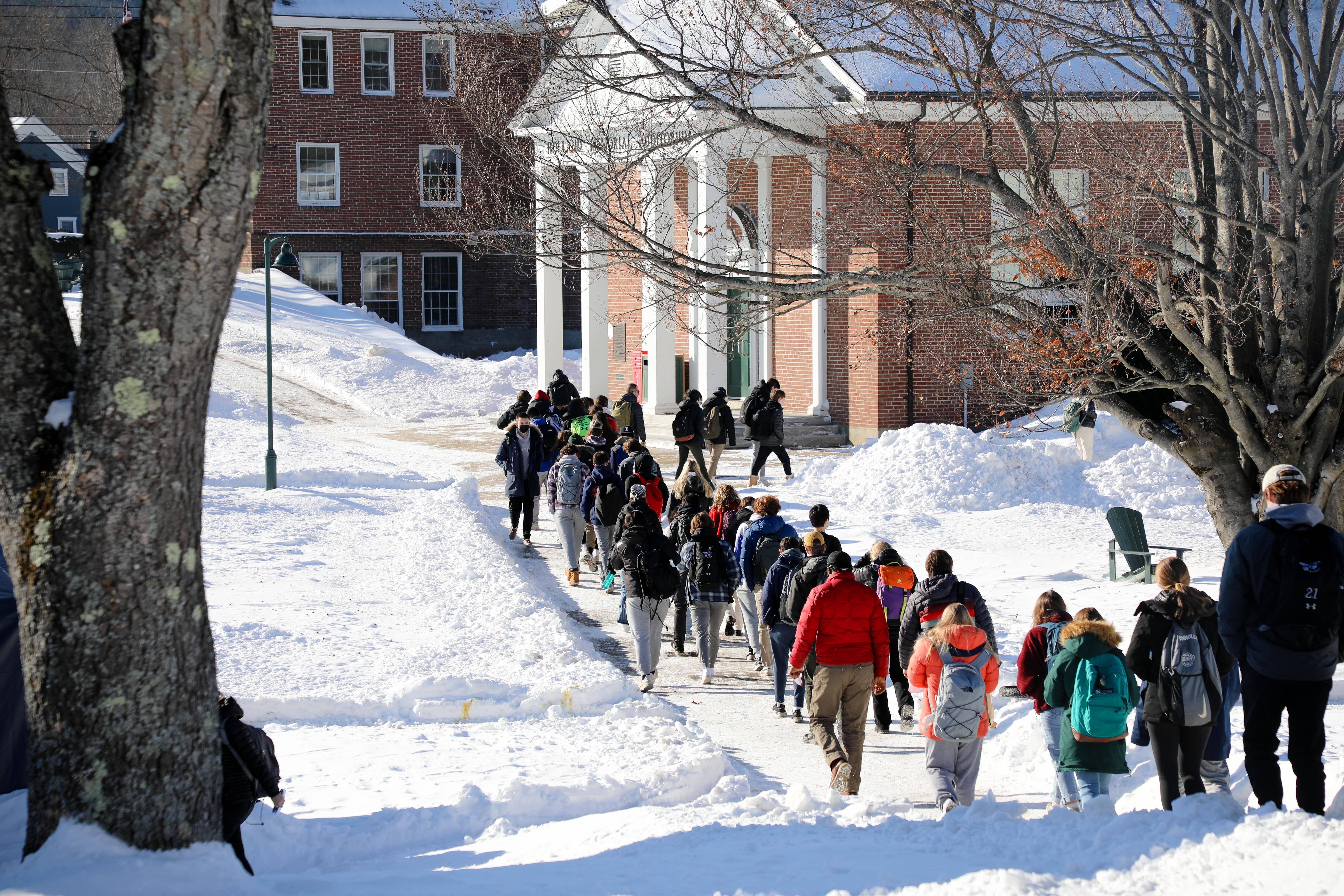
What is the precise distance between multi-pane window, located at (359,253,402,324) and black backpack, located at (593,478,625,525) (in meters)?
30.9

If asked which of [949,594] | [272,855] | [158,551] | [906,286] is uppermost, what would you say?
[906,286]

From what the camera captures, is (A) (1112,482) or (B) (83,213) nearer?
(B) (83,213)

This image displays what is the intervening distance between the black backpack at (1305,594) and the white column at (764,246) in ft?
52.2

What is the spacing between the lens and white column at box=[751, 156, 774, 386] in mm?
22953

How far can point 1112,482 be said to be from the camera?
17.6m

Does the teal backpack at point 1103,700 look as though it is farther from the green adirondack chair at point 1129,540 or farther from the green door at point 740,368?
the green door at point 740,368

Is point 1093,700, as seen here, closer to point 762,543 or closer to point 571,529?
point 762,543

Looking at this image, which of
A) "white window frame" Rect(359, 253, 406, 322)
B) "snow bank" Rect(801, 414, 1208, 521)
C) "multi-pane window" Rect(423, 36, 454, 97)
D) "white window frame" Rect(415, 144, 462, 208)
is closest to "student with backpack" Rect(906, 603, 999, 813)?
"snow bank" Rect(801, 414, 1208, 521)

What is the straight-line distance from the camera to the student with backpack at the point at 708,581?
32.2 feet

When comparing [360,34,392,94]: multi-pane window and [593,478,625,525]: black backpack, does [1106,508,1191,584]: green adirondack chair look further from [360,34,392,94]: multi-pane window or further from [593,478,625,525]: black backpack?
[360,34,392,94]: multi-pane window

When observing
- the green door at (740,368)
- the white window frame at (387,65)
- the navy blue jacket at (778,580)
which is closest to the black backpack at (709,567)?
the navy blue jacket at (778,580)

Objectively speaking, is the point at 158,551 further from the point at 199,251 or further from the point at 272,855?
the point at 272,855

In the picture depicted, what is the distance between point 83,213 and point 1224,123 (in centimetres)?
765

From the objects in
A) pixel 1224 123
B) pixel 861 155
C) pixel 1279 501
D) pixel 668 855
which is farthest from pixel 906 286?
pixel 668 855
